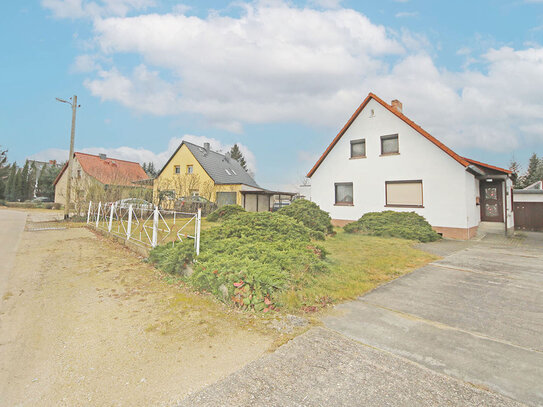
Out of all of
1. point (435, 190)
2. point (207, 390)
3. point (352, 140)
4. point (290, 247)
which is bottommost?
point (207, 390)

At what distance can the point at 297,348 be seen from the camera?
284 centimetres

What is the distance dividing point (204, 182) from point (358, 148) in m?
13.8

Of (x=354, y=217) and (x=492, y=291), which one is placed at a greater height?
(x=354, y=217)

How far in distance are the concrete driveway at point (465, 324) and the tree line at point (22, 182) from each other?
49.6 meters

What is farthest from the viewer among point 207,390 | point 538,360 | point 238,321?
point 238,321

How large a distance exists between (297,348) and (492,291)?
13.1ft

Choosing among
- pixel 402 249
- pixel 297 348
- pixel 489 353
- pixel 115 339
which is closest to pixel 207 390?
pixel 297 348

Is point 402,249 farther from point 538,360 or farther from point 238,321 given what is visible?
point 238,321

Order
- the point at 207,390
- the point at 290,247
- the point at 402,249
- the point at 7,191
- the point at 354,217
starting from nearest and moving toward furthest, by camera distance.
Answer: the point at 207,390 < the point at 290,247 < the point at 402,249 < the point at 354,217 < the point at 7,191

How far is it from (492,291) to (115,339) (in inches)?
229

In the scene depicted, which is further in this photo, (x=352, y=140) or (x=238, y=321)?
(x=352, y=140)

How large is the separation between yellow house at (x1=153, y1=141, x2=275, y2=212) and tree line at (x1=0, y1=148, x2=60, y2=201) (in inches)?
1070

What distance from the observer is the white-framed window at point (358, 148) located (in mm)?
14398

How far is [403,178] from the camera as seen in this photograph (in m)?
12.9
